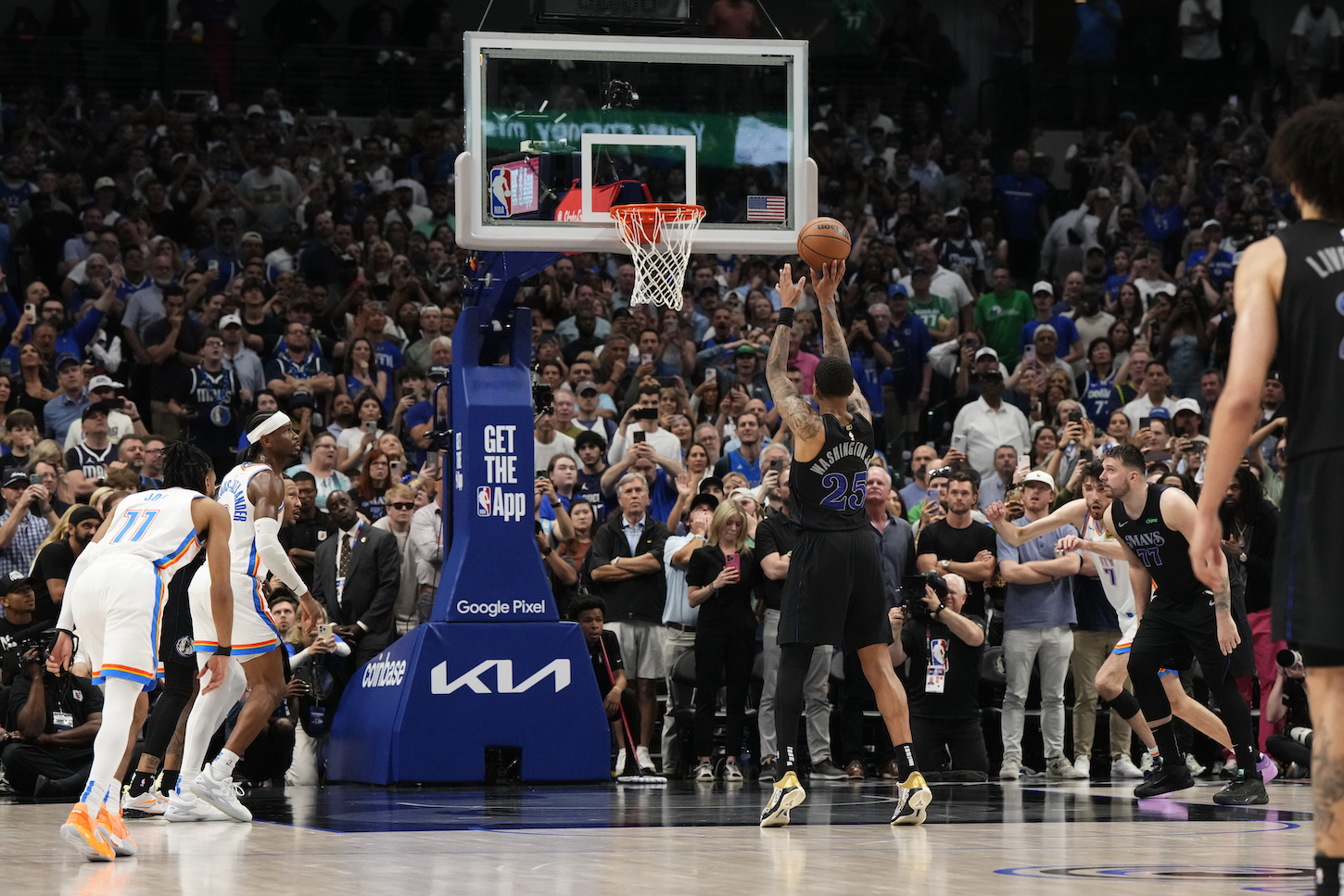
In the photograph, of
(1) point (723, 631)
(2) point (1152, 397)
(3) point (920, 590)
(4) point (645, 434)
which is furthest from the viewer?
(2) point (1152, 397)

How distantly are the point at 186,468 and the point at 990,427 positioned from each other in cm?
970

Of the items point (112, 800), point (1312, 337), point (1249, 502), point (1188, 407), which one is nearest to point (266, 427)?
point (112, 800)

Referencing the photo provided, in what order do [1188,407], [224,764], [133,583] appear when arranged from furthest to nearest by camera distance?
[1188,407] → [224,764] → [133,583]

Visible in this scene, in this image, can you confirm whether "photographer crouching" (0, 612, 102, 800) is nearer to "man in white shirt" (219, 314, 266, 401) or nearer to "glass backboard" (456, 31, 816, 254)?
"glass backboard" (456, 31, 816, 254)

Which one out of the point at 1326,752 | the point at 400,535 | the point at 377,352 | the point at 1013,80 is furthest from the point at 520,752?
the point at 1013,80

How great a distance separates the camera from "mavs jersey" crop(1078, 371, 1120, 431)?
17875mm

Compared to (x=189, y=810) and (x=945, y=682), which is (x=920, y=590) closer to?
(x=945, y=682)

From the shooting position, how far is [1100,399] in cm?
1792

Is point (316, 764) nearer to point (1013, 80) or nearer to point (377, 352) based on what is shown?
point (377, 352)

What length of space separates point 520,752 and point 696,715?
61.1 inches

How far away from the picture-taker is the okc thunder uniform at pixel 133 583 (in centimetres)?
825

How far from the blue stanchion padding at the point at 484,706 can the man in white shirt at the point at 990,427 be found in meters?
5.80

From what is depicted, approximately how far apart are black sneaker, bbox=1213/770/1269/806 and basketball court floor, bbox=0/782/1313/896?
139 mm

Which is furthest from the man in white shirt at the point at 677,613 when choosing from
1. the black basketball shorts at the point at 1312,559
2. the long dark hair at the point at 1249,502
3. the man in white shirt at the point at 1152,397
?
the black basketball shorts at the point at 1312,559
